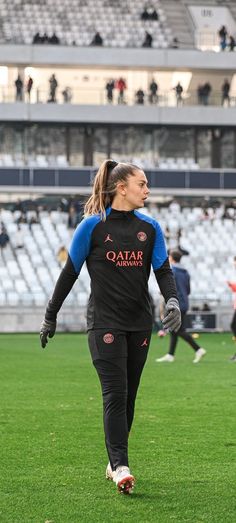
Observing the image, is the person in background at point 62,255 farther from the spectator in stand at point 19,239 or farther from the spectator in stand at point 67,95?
the spectator in stand at point 67,95

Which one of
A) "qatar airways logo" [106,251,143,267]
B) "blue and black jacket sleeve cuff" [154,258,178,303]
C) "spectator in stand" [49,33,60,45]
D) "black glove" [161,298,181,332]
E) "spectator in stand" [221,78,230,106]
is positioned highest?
"qatar airways logo" [106,251,143,267]

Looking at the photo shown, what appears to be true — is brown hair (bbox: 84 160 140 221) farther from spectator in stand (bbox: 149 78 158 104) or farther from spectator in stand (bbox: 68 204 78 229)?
spectator in stand (bbox: 149 78 158 104)

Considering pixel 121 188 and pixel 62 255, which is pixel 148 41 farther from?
pixel 121 188

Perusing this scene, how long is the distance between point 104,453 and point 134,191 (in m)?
2.78

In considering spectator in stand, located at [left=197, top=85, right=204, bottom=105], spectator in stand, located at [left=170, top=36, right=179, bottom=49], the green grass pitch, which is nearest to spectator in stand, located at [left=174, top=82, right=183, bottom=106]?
spectator in stand, located at [left=197, top=85, right=204, bottom=105]

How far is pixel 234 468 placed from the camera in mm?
9641

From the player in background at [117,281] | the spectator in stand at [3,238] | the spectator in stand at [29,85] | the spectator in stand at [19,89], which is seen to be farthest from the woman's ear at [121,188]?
the spectator in stand at [29,85]

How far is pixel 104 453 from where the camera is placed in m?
10.5

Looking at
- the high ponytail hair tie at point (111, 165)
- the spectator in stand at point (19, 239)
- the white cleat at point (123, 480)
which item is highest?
the high ponytail hair tie at point (111, 165)

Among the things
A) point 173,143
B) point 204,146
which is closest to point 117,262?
point 173,143

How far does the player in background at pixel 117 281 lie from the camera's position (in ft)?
27.9

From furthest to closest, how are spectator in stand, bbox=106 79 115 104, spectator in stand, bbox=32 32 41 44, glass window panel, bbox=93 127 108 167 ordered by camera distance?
glass window panel, bbox=93 127 108 167 → spectator in stand, bbox=32 32 41 44 → spectator in stand, bbox=106 79 115 104

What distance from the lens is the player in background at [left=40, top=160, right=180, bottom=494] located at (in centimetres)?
850

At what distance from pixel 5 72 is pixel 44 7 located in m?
6.19
